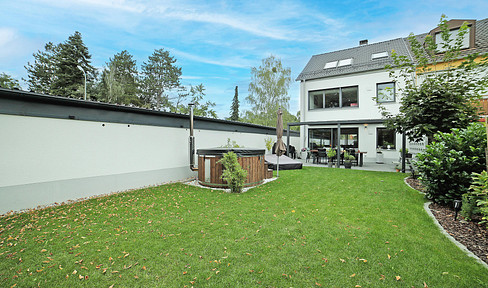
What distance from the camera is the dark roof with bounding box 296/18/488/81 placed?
35.7ft

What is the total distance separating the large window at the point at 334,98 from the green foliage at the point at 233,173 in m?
10.1

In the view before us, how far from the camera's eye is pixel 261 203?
192 inches

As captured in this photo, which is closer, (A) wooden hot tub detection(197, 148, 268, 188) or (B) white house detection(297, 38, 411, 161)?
(A) wooden hot tub detection(197, 148, 268, 188)

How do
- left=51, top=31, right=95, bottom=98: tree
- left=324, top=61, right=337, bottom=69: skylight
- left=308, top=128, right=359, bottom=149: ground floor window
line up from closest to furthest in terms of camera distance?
left=308, top=128, right=359, bottom=149: ground floor window < left=324, top=61, right=337, bottom=69: skylight < left=51, top=31, right=95, bottom=98: tree

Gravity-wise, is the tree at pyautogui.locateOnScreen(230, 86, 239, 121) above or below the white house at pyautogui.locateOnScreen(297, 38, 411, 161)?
above

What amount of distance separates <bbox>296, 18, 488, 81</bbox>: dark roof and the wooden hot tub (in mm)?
9618

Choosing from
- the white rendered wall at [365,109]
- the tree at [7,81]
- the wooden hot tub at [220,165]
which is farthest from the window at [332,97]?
the tree at [7,81]

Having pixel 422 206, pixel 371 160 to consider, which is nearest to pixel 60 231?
pixel 422 206

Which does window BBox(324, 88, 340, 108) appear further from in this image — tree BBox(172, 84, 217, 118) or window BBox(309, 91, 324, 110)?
tree BBox(172, 84, 217, 118)

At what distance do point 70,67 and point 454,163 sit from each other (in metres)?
30.8

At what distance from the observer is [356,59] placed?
13523 millimetres

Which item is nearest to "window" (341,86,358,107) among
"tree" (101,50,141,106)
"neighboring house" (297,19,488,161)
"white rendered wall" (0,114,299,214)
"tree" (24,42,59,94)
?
"neighboring house" (297,19,488,161)

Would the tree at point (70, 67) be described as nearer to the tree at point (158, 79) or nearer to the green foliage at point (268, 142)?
the tree at point (158, 79)

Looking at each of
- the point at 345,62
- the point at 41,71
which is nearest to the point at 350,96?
the point at 345,62
